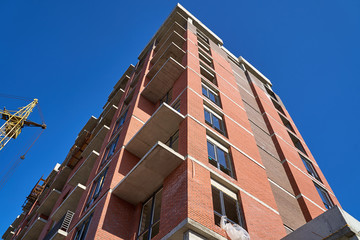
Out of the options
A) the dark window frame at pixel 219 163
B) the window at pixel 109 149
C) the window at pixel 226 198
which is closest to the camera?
the window at pixel 226 198

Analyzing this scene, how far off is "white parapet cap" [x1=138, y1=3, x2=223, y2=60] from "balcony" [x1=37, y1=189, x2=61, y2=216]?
57.9 ft

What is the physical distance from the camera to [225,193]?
11617mm

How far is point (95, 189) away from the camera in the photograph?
15336 millimetres

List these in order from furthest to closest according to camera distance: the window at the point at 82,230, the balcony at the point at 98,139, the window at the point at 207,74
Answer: the balcony at the point at 98,139 → the window at the point at 207,74 → the window at the point at 82,230

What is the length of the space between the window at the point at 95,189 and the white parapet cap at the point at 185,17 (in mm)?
20610

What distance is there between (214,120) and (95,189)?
7.71 m

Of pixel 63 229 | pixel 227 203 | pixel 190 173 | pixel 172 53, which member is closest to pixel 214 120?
pixel 227 203

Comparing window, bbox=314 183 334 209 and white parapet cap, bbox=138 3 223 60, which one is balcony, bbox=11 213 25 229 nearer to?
white parapet cap, bbox=138 3 223 60

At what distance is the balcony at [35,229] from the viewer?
71.8 ft

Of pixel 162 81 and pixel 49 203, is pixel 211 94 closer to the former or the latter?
pixel 162 81

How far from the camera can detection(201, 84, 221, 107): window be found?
18.8 meters

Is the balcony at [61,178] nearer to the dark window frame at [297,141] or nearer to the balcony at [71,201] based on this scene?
the balcony at [71,201]

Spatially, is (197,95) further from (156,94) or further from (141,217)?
(141,217)

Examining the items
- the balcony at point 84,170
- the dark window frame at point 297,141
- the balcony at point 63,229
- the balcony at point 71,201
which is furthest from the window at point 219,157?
the dark window frame at point 297,141
